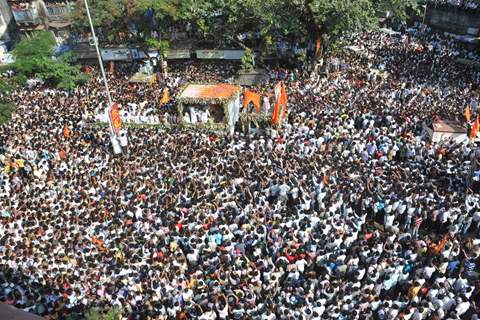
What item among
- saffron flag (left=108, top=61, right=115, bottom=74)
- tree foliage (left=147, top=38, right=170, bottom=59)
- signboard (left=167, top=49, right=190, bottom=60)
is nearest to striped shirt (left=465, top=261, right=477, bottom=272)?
tree foliage (left=147, top=38, right=170, bottom=59)

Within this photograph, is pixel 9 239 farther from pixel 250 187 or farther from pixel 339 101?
pixel 339 101

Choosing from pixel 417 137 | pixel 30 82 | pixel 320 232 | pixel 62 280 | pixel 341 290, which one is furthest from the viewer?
pixel 30 82

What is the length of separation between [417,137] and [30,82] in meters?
22.8

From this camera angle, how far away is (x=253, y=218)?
460 inches

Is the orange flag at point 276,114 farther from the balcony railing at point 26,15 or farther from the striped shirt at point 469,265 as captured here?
the balcony railing at point 26,15

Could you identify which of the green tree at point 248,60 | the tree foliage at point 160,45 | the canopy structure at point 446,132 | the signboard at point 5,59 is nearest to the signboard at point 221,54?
the green tree at point 248,60

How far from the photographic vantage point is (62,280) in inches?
400

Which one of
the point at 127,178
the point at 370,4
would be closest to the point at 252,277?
the point at 127,178

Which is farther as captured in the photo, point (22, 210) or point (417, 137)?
point (417, 137)

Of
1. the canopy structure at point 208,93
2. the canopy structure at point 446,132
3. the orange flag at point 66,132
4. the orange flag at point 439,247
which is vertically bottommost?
the orange flag at point 439,247

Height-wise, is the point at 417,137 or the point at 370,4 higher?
the point at 370,4

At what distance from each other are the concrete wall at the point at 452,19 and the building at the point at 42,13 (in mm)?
29109

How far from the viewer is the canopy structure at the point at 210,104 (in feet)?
61.1

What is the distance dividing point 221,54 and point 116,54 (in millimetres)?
7689
